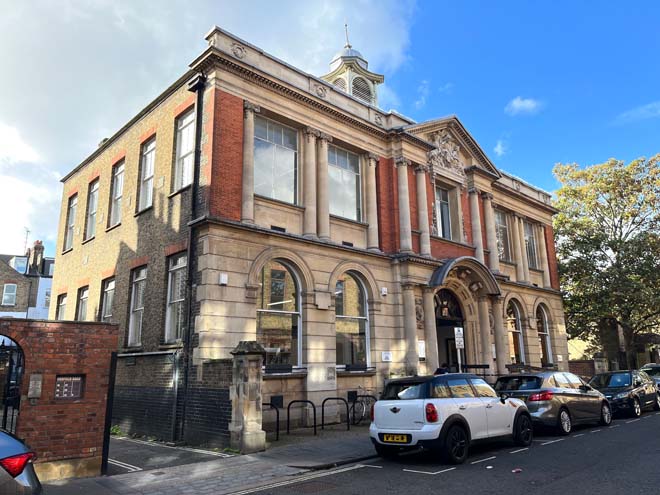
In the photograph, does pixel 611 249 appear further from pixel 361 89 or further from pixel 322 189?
Result: pixel 322 189

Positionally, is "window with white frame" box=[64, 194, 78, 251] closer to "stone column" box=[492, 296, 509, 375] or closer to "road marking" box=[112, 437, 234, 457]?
"road marking" box=[112, 437, 234, 457]

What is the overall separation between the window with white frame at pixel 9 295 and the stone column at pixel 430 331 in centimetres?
3715

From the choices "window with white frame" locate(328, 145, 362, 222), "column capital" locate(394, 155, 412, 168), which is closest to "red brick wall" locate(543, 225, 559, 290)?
"column capital" locate(394, 155, 412, 168)

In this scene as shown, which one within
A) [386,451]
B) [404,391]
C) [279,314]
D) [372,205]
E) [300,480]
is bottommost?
[300,480]

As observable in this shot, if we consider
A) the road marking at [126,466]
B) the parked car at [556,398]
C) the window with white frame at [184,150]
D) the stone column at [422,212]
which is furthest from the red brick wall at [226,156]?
the parked car at [556,398]

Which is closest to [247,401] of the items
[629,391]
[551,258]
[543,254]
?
[629,391]

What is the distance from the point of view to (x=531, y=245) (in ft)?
89.2

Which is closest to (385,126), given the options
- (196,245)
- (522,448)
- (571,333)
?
(196,245)

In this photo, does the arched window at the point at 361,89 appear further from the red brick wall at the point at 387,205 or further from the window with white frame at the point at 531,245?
the window with white frame at the point at 531,245

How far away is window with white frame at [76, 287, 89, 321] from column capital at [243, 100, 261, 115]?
10159mm

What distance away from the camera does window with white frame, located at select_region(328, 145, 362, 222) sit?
17547mm

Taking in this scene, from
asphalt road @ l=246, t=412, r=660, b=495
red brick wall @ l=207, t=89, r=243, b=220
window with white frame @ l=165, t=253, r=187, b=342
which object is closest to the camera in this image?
asphalt road @ l=246, t=412, r=660, b=495

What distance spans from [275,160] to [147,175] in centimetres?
485

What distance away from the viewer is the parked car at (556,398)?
1205 centimetres
